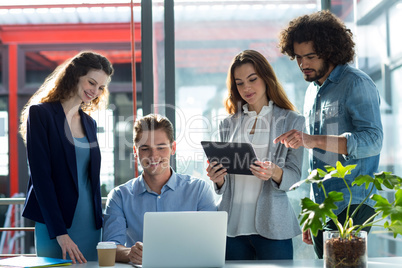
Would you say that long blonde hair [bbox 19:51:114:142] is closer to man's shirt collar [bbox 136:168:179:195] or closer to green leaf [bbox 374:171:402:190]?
man's shirt collar [bbox 136:168:179:195]

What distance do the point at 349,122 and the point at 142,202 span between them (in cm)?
74

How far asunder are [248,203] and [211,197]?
0.49ft

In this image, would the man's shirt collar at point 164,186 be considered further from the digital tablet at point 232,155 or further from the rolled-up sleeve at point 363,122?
the rolled-up sleeve at point 363,122

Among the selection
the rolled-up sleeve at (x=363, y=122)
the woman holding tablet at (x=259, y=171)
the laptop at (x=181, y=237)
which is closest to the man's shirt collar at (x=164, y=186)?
the woman holding tablet at (x=259, y=171)

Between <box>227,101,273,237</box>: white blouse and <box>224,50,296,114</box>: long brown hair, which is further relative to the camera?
<box>224,50,296,114</box>: long brown hair

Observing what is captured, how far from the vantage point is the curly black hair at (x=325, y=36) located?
161 centimetres

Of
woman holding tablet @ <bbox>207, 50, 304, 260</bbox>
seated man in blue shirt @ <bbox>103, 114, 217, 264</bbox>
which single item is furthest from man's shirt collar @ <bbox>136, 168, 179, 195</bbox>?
woman holding tablet @ <bbox>207, 50, 304, 260</bbox>

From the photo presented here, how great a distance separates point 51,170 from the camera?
5.20ft

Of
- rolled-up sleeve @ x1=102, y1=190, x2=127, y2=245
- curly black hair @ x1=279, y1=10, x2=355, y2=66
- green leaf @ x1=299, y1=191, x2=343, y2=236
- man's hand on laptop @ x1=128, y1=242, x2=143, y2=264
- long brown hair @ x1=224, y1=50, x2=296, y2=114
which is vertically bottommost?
man's hand on laptop @ x1=128, y1=242, x2=143, y2=264

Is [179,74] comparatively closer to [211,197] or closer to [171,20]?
[171,20]

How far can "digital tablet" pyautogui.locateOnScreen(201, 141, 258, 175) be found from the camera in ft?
4.61

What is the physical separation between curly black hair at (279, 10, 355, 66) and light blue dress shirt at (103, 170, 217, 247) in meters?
0.62

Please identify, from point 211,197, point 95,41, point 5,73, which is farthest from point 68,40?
point 211,197

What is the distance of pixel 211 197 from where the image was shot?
1.64 metres
